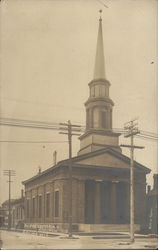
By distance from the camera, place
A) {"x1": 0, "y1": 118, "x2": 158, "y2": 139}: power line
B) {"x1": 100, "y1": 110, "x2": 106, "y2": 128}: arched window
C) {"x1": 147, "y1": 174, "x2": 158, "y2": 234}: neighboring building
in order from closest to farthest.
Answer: {"x1": 0, "y1": 118, "x2": 158, "y2": 139}: power line < {"x1": 147, "y1": 174, "x2": 158, "y2": 234}: neighboring building < {"x1": 100, "y1": 110, "x2": 106, "y2": 128}: arched window

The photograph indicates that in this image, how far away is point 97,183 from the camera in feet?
166

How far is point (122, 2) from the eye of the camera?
2569cm

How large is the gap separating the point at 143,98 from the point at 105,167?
834 inches

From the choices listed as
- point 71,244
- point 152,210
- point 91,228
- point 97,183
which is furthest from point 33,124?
point 152,210

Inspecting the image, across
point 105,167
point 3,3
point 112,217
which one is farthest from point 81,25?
point 112,217

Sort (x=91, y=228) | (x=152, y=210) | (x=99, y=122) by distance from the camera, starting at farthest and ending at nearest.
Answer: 1. (x=152, y=210)
2. (x=99, y=122)
3. (x=91, y=228)

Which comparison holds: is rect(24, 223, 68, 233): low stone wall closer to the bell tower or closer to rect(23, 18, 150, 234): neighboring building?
rect(23, 18, 150, 234): neighboring building

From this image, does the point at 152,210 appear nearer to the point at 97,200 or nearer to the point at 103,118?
the point at 97,200

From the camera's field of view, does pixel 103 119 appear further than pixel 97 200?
Yes

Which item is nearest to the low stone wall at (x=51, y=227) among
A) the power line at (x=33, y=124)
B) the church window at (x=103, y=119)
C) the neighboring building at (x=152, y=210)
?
the neighboring building at (x=152, y=210)

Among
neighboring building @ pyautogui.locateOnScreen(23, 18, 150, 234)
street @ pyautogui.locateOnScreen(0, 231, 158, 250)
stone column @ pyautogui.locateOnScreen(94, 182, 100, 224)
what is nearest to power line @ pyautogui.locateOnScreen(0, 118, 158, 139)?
street @ pyautogui.locateOnScreen(0, 231, 158, 250)

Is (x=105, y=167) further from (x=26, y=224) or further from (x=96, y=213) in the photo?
(x=26, y=224)

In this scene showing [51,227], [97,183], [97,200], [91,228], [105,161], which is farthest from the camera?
[97,183]

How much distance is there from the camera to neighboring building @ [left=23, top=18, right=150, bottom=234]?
48.3m
